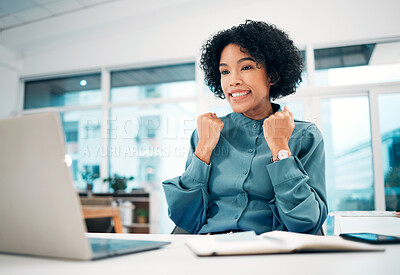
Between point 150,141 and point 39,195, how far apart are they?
16.4 feet

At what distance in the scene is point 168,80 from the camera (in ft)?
18.4

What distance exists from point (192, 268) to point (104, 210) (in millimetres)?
3234

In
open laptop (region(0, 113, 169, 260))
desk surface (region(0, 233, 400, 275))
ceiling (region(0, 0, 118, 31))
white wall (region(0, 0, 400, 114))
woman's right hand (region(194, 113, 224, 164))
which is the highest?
ceiling (region(0, 0, 118, 31))

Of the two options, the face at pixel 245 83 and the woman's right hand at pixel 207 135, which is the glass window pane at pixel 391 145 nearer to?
the face at pixel 245 83

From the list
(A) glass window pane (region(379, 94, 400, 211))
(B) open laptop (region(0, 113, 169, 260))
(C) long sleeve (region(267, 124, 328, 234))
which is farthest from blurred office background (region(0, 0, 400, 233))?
(B) open laptop (region(0, 113, 169, 260))

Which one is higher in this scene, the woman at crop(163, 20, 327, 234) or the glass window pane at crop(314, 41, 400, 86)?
the glass window pane at crop(314, 41, 400, 86)

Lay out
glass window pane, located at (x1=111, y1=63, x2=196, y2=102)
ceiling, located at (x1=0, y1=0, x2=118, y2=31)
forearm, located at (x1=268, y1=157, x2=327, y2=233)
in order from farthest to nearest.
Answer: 1. glass window pane, located at (x1=111, y1=63, x2=196, y2=102)
2. ceiling, located at (x1=0, y1=0, x2=118, y2=31)
3. forearm, located at (x1=268, y1=157, x2=327, y2=233)

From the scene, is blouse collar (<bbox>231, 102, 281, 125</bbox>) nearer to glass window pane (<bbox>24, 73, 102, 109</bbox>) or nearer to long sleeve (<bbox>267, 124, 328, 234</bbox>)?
long sleeve (<bbox>267, 124, 328, 234</bbox>)

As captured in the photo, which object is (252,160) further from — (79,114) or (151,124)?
(79,114)

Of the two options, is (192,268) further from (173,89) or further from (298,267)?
(173,89)

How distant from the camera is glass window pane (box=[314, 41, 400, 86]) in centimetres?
454

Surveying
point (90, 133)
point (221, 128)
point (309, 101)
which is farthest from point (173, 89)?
point (221, 128)

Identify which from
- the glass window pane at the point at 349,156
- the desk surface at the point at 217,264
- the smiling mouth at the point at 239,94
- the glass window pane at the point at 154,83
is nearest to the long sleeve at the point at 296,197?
the smiling mouth at the point at 239,94

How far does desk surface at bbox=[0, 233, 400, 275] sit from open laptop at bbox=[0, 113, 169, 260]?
2 cm
